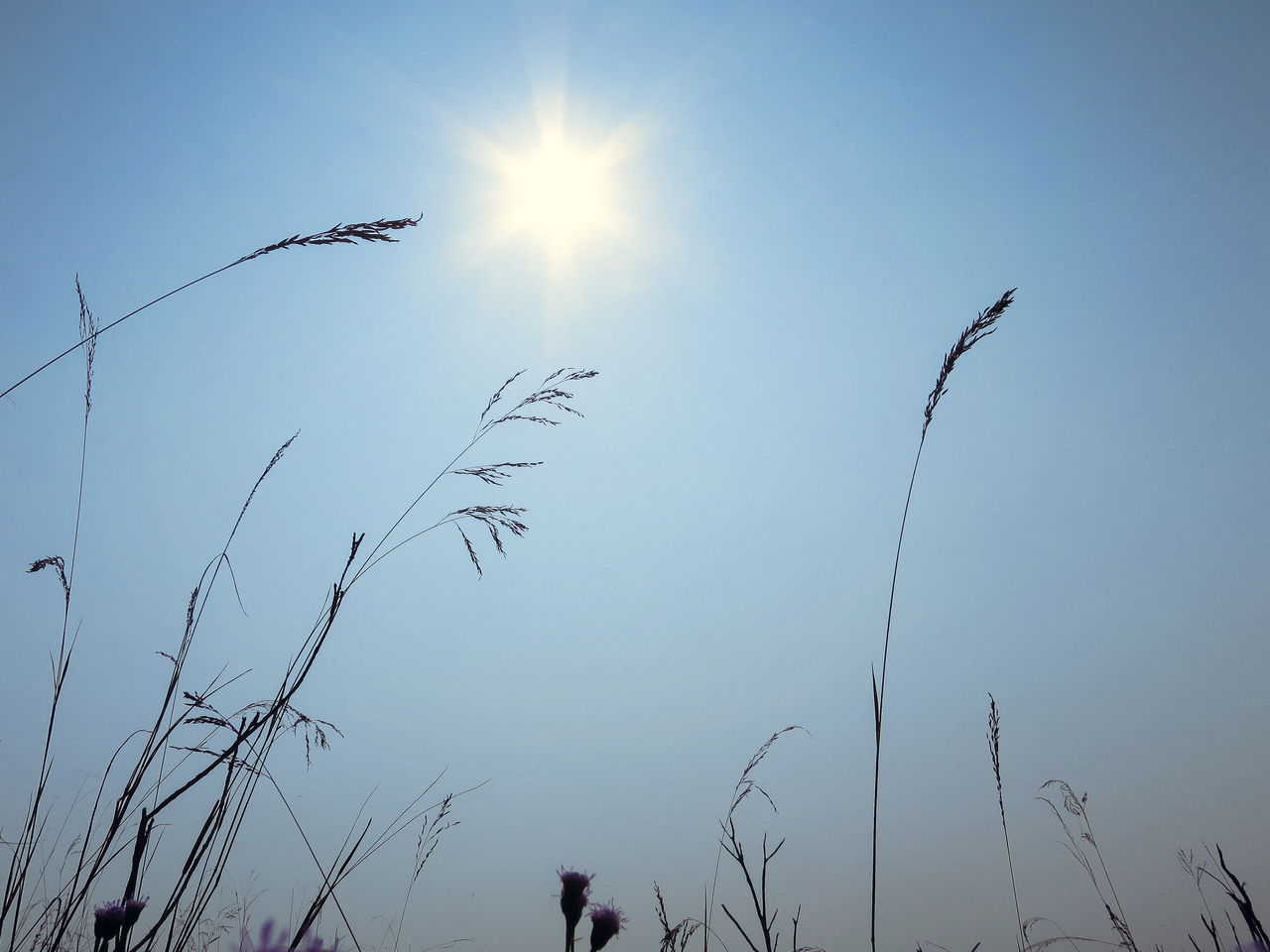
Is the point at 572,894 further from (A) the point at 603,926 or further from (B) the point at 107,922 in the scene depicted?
(B) the point at 107,922

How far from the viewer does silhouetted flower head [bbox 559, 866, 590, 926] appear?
1.89m

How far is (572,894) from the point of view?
199 centimetres

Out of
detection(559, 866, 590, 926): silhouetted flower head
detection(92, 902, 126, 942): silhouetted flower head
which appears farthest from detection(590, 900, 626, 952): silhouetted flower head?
detection(92, 902, 126, 942): silhouetted flower head

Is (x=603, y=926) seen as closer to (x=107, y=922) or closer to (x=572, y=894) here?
(x=572, y=894)

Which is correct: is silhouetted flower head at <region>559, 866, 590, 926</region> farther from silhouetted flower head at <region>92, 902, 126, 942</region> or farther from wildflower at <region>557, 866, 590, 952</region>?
silhouetted flower head at <region>92, 902, 126, 942</region>

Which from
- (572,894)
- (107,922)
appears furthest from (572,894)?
(107,922)

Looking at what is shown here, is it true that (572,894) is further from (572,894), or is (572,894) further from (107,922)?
(107,922)

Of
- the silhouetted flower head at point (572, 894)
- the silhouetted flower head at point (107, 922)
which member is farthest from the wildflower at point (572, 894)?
the silhouetted flower head at point (107, 922)

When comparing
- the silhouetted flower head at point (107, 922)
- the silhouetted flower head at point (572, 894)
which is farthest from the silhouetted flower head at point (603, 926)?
the silhouetted flower head at point (107, 922)

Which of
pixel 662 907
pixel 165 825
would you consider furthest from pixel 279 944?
pixel 662 907

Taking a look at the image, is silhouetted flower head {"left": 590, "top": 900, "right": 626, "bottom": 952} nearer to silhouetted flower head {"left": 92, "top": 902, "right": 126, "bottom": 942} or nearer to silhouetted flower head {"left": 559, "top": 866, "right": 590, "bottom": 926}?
silhouetted flower head {"left": 559, "top": 866, "right": 590, "bottom": 926}

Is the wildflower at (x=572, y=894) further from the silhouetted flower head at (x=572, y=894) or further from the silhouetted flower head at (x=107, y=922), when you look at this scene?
the silhouetted flower head at (x=107, y=922)

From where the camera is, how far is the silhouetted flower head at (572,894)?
189 centimetres

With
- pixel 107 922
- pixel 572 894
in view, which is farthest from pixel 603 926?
pixel 107 922
